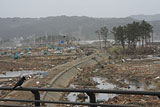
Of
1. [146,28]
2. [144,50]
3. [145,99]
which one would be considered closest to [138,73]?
[145,99]

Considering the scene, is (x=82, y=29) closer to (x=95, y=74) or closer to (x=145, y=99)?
(x=95, y=74)

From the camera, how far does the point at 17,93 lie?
1362 cm

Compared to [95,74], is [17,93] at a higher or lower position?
higher

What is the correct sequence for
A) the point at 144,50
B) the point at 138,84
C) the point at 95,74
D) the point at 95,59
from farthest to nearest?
the point at 144,50
the point at 95,59
the point at 95,74
the point at 138,84

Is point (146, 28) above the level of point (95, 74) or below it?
above

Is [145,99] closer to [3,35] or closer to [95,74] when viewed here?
[95,74]

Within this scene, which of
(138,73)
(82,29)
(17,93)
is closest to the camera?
(17,93)

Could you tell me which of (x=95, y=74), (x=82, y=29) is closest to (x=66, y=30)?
(x=82, y=29)

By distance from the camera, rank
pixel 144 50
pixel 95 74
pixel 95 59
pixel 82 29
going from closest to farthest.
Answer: pixel 95 74
pixel 95 59
pixel 144 50
pixel 82 29

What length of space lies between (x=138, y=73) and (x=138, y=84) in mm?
4593

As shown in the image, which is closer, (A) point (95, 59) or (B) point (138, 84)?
(B) point (138, 84)

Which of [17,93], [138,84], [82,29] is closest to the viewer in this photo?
[17,93]

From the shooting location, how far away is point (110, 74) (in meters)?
23.7

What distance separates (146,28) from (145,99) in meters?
31.6
